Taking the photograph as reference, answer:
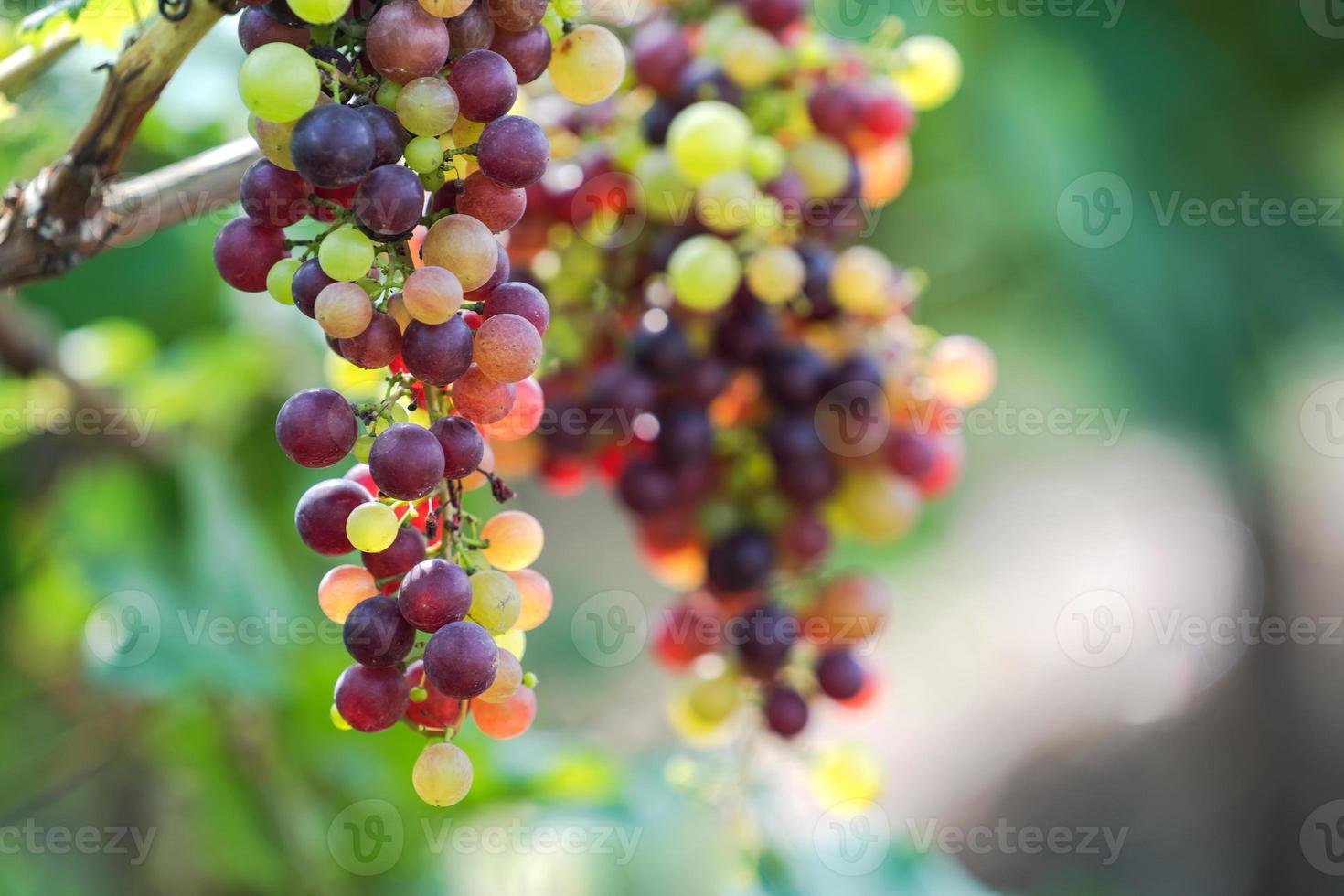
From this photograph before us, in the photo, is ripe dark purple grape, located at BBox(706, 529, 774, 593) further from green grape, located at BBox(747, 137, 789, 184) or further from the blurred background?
green grape, located at BBox(747, 137, 789, 184)

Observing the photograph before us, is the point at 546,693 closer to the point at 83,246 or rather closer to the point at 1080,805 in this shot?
the point at 1080,805

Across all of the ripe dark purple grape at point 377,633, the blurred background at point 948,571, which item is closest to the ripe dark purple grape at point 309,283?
the ripe dark purple grape at point 377,633

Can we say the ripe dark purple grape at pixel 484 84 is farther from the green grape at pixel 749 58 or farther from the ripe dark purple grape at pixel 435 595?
the green grape at pixel 749 58

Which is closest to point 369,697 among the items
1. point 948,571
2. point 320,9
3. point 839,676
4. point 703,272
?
point 320,9

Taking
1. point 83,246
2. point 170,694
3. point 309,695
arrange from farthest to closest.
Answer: point 309,695, point 170,694, point 83,246

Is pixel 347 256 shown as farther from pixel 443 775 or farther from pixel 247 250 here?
pixel 443 775

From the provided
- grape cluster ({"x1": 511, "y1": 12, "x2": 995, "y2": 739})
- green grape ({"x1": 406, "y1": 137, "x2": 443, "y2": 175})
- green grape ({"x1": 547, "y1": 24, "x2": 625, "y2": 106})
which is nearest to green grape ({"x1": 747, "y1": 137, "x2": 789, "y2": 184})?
grape cluster ({"x1": 511, "y1": 12, "x2": 995, "y2": 739})

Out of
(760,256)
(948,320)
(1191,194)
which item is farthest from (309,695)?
(1191,194)
